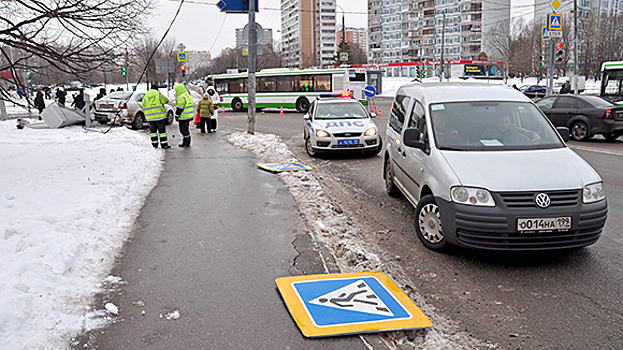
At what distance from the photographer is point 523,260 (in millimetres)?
5281

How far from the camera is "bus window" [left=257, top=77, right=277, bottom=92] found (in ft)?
112

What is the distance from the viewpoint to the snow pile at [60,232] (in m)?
3.78

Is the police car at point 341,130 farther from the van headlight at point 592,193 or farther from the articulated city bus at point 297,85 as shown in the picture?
the articulated city bus at point 297,85

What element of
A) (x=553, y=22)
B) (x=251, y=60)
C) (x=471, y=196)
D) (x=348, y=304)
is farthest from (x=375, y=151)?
(x=553, y=22)

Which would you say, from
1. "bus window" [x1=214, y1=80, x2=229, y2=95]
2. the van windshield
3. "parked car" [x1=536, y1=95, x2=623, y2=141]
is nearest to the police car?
the van windshield

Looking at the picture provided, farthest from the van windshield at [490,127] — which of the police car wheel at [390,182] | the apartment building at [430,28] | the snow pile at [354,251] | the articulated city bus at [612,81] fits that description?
the apartment building at [430,28]

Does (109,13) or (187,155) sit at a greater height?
(109,13)

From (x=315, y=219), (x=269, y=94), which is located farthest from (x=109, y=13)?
(x=269, y=94)

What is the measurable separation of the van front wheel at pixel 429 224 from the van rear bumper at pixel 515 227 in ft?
1.38

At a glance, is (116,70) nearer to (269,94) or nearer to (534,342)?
(534,342)

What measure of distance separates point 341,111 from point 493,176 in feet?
29.2

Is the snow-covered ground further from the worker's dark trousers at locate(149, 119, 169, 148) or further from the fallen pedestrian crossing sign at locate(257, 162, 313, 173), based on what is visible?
the worker's dark trousers at locate(149, 119, 169, 148)

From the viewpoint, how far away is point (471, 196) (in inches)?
195

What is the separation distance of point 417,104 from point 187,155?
8.28 meters
